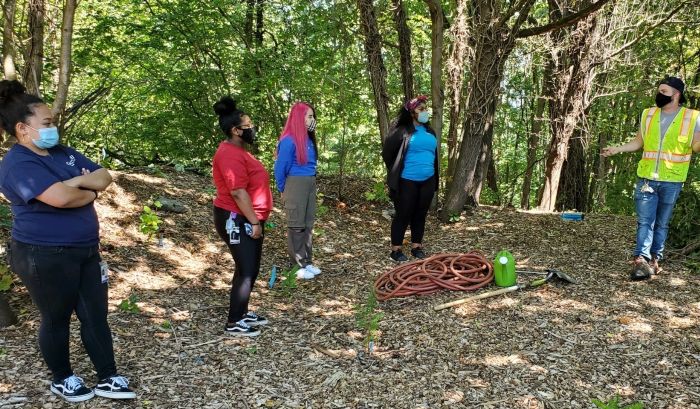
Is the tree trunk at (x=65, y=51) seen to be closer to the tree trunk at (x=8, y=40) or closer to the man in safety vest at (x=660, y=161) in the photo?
the tree trunk at (x=8, y=40)

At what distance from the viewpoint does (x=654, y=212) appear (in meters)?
4.59

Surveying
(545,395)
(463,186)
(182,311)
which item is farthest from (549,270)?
(182,311)

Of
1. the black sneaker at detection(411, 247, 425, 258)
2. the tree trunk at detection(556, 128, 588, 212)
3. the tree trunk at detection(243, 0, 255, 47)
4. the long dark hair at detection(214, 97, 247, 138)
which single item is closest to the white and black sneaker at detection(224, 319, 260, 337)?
the long dark hair at detection(214, 97, 247, 138)

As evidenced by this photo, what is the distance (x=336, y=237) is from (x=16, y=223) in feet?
13.9

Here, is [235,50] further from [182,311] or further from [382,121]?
[182,311]

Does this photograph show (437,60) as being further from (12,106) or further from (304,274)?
(12,106)

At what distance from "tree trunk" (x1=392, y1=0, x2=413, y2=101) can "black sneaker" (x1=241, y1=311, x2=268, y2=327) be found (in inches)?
178

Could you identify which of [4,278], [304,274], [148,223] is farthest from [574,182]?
[4,278]

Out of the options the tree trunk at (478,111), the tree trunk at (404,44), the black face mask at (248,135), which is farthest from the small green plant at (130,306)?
the tree trunk at (404,44)

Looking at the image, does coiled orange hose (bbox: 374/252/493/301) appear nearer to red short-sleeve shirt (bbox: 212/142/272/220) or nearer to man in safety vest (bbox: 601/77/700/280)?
man in safety vest (bbox: 601/77/700/280)

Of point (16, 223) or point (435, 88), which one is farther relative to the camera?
point (435, 88)

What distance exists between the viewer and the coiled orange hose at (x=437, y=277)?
177 inches

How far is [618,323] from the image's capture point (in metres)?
3.81

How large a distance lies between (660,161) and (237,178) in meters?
3.50
